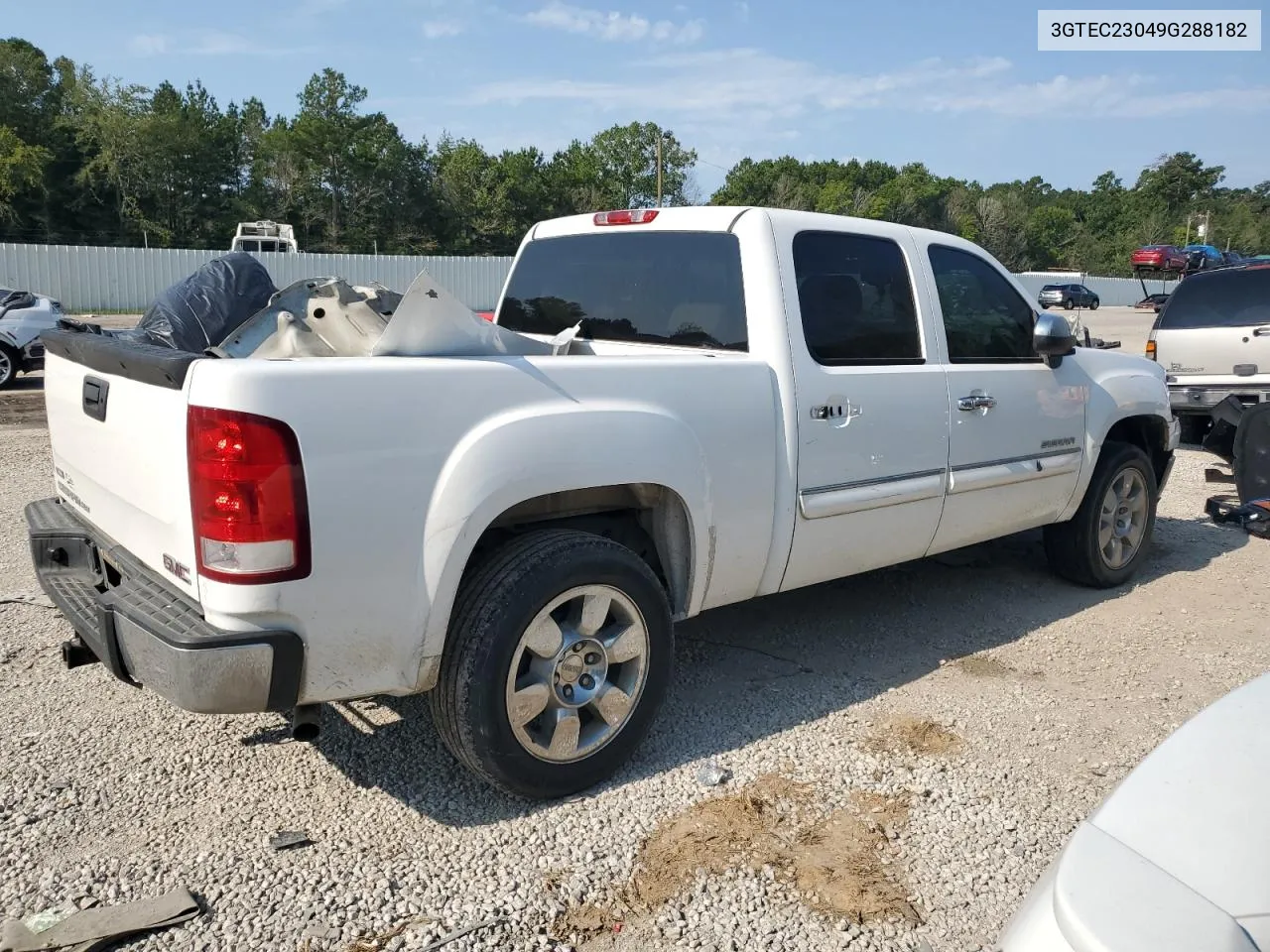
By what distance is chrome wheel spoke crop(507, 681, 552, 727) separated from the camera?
119 inches

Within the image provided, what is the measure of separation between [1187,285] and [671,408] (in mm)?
8710

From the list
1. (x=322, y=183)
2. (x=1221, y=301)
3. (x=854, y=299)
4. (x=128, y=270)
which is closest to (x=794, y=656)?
(x=854, y=299)

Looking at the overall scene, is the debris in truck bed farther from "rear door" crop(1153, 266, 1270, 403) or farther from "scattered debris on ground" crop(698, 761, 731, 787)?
"rear door" crop(1153, 266, 1270, 403)

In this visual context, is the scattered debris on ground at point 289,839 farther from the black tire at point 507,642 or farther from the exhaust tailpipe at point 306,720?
the black tire at point 507,642

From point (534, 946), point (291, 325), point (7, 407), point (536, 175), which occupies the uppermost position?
point (536, 175)

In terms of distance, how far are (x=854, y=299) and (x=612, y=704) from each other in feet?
6.32

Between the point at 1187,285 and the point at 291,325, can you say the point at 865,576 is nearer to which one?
the point at 291,325

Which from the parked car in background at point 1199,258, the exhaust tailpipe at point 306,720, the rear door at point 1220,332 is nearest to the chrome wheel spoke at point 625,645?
the exhaust tailpipe at point 306,720

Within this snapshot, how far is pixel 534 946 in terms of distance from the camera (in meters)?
2.53

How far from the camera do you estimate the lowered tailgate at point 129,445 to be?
2.60 metres

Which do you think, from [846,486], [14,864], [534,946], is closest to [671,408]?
[846,486]

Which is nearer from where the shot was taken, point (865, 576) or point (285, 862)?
point (285, 862)

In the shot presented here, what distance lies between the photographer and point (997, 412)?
4578 millimetres

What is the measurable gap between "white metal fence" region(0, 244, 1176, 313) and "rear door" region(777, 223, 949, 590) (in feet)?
88.3
